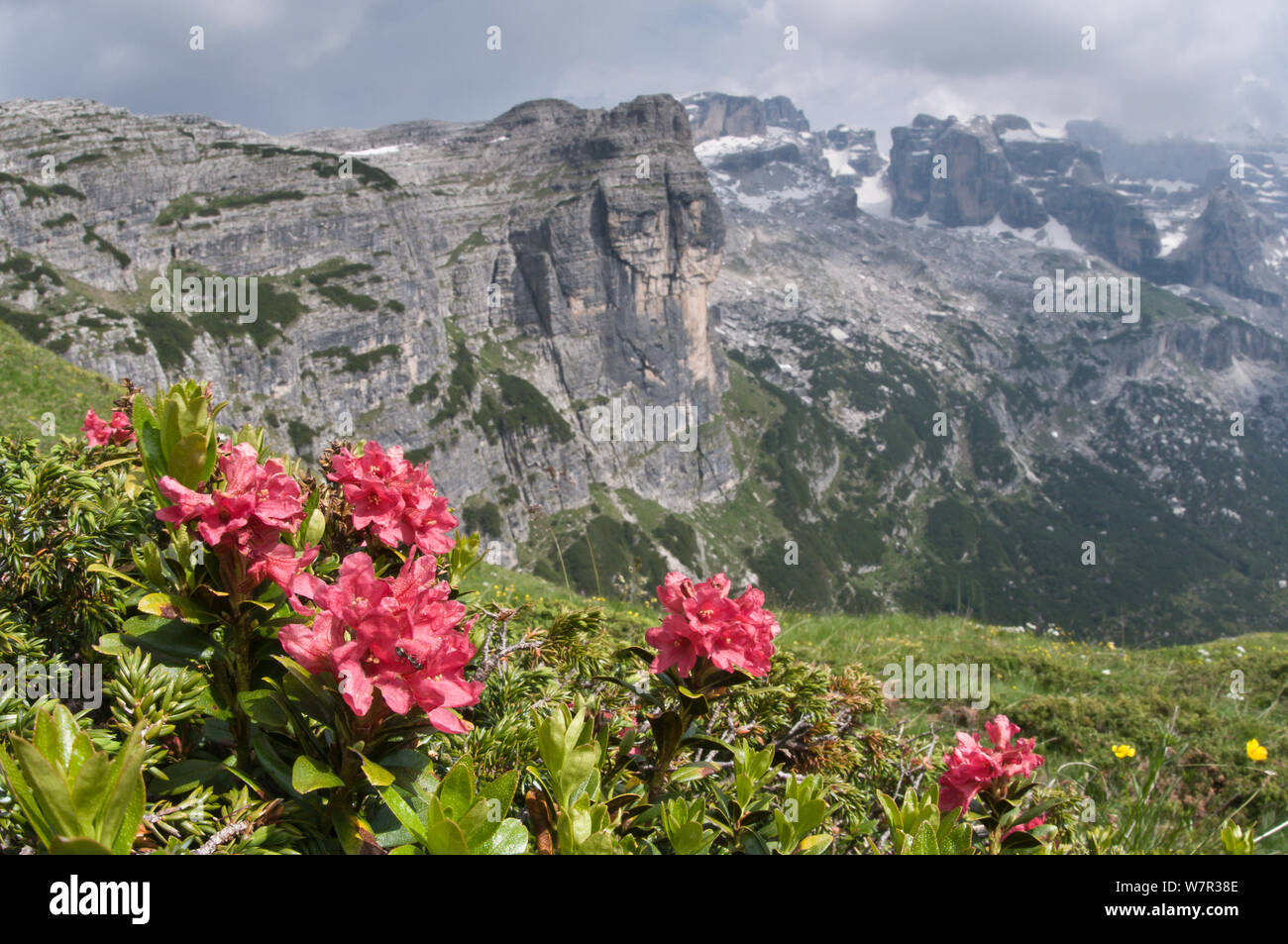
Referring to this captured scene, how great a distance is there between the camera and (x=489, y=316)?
17462 cm

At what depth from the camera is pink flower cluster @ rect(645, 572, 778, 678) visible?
8.38ft

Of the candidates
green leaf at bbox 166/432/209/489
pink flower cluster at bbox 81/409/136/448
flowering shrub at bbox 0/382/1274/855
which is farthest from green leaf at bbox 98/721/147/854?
pink flower cluster at bbox 81/409/136/448

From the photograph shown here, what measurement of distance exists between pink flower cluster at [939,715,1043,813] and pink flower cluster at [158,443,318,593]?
2.72 meters

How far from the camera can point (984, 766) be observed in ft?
9.50

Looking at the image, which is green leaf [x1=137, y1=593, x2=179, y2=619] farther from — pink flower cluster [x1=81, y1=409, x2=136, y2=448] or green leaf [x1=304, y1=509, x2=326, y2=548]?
pink flower cluster [x1=81, y1=409, x2=136, y2=448]

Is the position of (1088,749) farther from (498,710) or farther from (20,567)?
(20,567)

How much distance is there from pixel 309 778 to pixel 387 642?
363 mm

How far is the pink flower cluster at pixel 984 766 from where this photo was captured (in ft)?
9.48

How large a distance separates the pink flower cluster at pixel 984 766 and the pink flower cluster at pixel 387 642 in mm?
2256

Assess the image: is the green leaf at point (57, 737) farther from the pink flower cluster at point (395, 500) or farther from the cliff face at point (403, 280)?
the cliff face at point (403, 280)

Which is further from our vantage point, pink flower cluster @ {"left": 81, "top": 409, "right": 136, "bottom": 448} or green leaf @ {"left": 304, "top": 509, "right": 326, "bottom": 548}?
pink flower cluster @ {"left": 81, "top": 409, "right": 136, "bottom": 448}

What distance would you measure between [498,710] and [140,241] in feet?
497

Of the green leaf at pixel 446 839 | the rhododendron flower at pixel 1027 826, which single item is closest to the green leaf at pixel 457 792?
the green leaf at pixel 446 839
